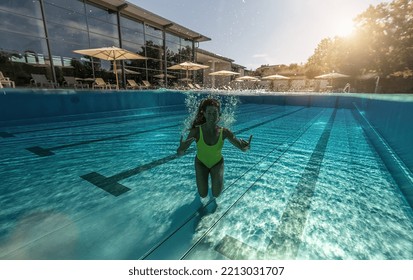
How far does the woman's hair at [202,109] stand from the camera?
1.96 m

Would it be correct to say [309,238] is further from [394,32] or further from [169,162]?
[394,32]

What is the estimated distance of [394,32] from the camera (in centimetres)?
2209

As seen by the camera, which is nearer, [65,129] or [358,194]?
[358,194]

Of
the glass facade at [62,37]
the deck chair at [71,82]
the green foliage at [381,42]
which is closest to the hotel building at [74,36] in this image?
the glass facade at [62,37]

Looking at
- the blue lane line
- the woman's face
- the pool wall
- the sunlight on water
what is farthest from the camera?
the sunlight on water

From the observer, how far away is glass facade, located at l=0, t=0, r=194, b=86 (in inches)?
443

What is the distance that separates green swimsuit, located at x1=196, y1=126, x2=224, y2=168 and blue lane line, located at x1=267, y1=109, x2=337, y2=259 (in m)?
0.91

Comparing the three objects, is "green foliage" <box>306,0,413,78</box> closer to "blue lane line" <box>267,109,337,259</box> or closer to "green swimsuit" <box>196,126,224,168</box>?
"blue lane line" <box>267,109,337,259</box>

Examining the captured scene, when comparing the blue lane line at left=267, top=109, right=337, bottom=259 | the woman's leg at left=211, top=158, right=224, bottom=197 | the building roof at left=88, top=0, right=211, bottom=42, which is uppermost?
the building roof at left=88, top=0, right=211, bottom=42

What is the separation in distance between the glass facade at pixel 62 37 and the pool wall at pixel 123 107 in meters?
4.97

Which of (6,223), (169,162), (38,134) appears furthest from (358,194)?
(38,134)

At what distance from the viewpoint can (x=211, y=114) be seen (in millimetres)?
1907

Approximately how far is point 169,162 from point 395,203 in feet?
11.0

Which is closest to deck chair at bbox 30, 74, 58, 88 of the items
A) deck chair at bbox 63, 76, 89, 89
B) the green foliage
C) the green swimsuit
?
deck chair at bbox 63, 76, 89, 89
